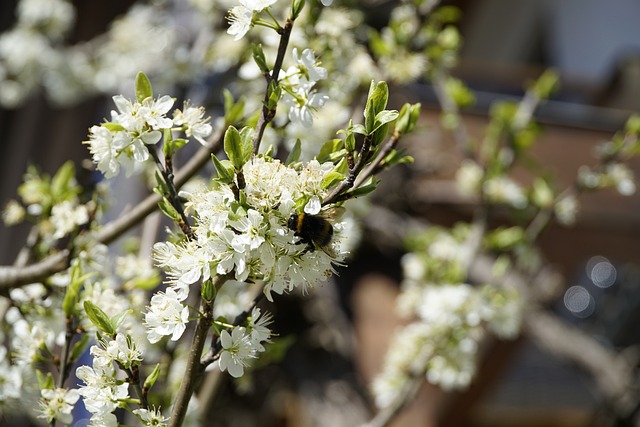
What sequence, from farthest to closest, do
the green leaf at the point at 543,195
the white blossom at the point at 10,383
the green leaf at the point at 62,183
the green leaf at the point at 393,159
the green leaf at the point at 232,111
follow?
1. the green leaf at the point at 543,195
2. the green leaf at the point at 62,183
3. the green leaf at the point at 232,111
4. the white blossom at the point at 10,383
5. the green leaf at the point at 393,159

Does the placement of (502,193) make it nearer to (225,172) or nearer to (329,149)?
(329,149)

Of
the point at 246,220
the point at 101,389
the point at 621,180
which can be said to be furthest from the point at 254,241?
the point at 621,180

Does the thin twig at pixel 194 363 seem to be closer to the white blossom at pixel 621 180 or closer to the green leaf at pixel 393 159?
the green leaf at pixel 393 159

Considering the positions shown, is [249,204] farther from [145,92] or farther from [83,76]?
[83,76]

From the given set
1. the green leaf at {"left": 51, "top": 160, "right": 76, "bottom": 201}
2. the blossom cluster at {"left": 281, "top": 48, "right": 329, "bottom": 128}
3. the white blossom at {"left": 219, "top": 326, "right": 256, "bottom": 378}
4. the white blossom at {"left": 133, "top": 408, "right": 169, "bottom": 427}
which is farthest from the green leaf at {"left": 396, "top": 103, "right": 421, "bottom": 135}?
the green leaf at {"left": 51, "top": 160, "right": 76, "bottom": 201}

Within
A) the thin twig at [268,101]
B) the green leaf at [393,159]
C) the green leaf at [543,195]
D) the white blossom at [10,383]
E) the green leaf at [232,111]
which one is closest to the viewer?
the thin twig at [268,101]

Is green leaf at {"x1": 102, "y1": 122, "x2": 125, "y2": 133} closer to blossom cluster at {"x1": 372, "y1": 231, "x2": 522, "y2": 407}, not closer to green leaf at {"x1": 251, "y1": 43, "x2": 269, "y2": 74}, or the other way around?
green leaf at {"x1": 251, "y1": 43, "x2": 269, "y2": 74}

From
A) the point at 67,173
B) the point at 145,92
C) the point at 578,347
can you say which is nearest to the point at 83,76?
the point at 67,173

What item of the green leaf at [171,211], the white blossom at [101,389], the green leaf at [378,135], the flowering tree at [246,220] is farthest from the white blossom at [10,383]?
the green leaf at [378,135]
